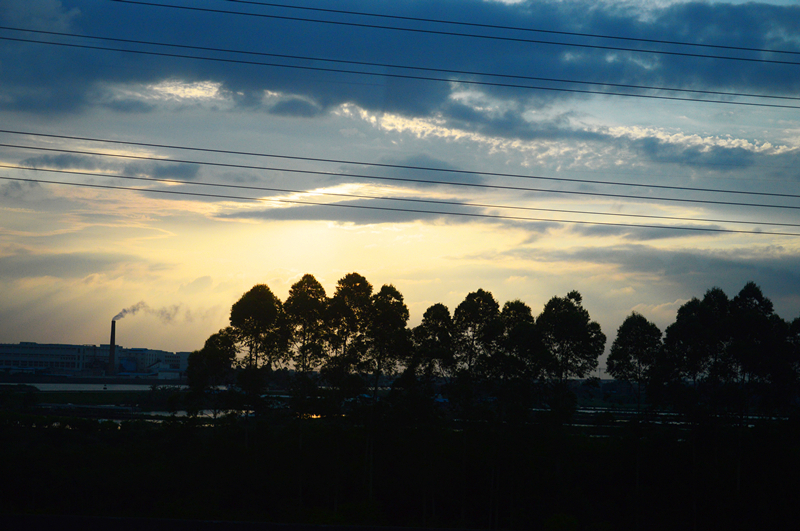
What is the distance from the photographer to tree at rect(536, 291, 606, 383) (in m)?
39.7

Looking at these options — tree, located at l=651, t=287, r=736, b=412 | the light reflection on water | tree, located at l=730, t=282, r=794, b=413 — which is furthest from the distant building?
tree, located at l=730, t=282, r=794, b=413

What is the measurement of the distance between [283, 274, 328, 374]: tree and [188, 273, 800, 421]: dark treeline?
82 millimetres

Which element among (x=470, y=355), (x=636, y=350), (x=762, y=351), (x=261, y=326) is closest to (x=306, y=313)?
(x=261, y=326)

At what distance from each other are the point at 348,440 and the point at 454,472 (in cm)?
736

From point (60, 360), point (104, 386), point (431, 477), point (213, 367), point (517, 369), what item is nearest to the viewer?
point (431, 477)

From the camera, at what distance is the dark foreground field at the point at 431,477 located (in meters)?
35.9

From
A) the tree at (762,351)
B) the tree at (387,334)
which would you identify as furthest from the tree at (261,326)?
the tree at (762,351)

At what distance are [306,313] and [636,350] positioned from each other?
26.0 meters

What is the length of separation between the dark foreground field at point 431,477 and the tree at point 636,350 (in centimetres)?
562

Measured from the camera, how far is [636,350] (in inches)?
1757

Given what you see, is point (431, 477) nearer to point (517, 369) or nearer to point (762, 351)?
point (517, 369)

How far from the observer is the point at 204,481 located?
122ft

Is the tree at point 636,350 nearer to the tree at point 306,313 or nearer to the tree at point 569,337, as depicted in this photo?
the tree at point 569,337

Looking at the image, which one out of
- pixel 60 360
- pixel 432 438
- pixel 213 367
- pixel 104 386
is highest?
pixel 213 367
